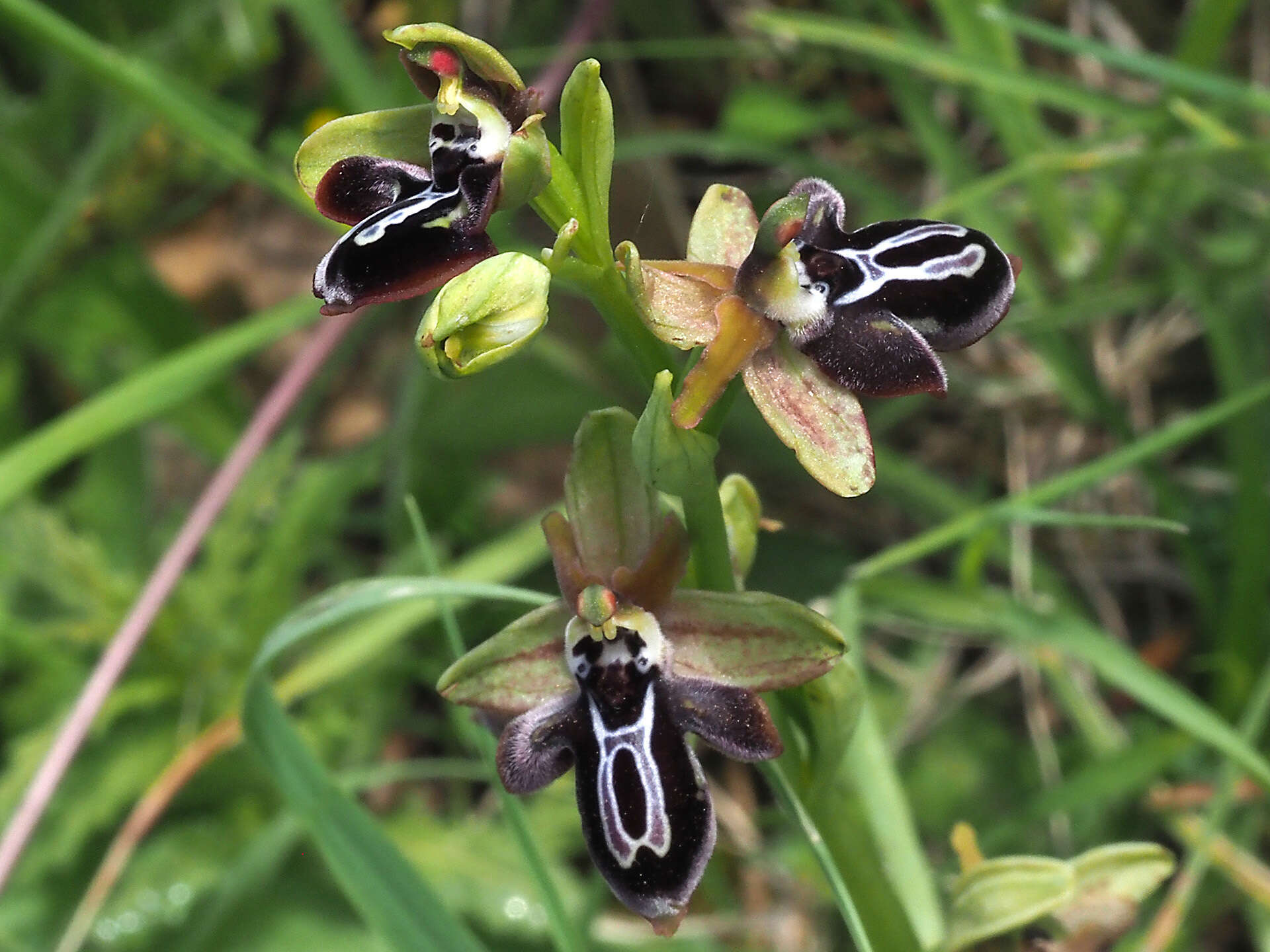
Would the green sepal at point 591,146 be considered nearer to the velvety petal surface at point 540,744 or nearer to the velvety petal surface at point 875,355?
the velvety petal surface at point 875,355

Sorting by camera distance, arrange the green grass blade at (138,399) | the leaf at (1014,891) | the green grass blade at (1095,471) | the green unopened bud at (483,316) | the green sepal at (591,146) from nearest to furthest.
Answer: the green unopened bud at (483,316)
the green sepal at (591,146)
the leaf at (1014,891)
the green grass blade at (1095,471)
the green grass blade at (138,399)

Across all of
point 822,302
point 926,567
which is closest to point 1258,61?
point 926,567

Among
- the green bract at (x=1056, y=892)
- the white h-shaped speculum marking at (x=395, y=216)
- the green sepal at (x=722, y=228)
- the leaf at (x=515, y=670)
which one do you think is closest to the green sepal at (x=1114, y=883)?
the green bract at (x=1056, y=892)

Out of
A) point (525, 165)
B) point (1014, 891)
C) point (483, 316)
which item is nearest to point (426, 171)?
point (525, 165)

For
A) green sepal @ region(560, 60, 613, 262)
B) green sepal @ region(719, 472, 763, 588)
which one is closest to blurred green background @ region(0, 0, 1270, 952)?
green sepal @ region(719, 472, 763, 588)

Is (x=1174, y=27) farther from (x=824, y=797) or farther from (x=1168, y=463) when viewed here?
(x=824, y=797)

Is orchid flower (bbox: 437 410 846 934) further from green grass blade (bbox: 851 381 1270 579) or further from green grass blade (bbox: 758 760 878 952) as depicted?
green grass blade (bbox: 851 381 1270 579)
